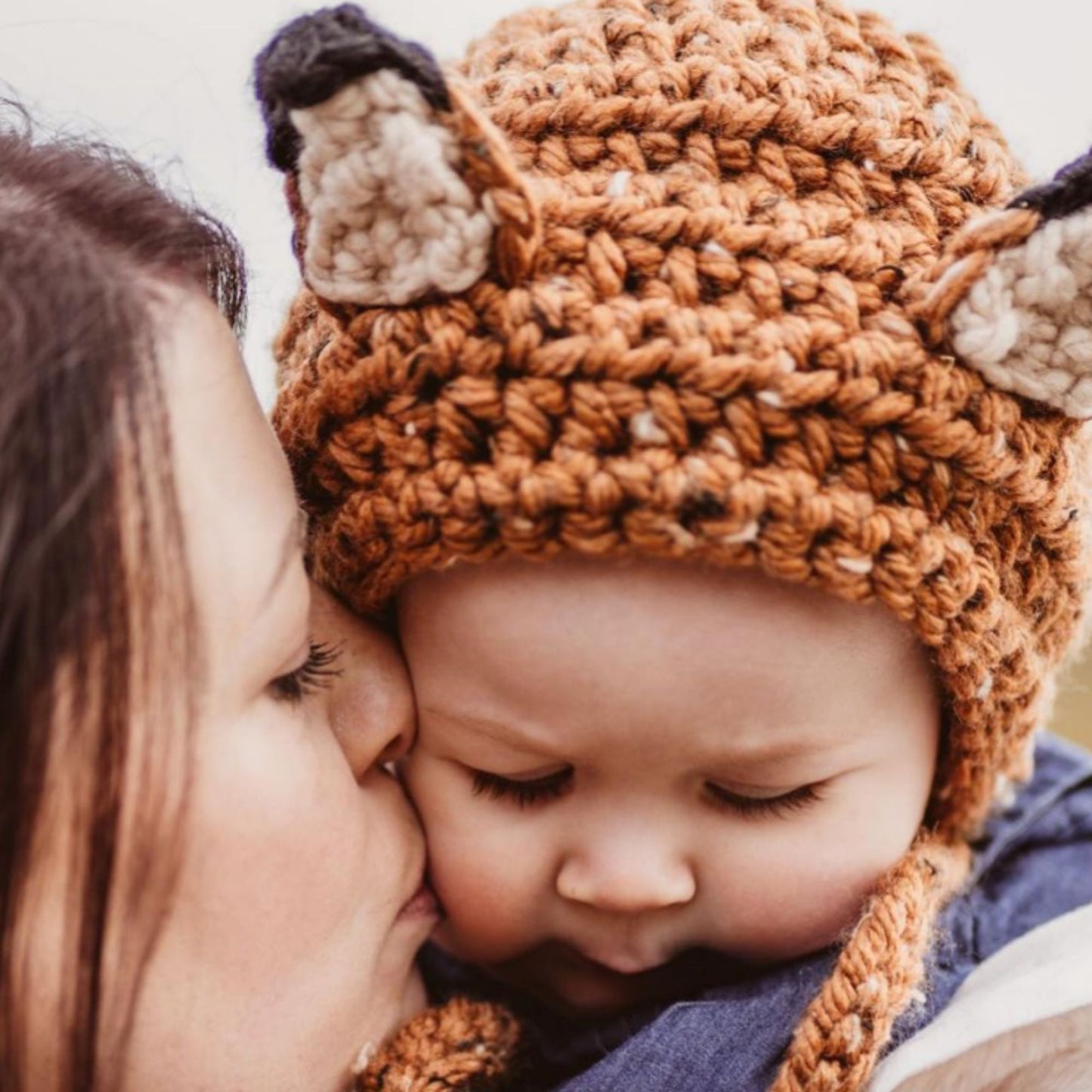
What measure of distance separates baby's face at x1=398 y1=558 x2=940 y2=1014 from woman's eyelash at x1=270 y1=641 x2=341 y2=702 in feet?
0.23

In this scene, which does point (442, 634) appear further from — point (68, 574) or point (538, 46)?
point (538, 46)

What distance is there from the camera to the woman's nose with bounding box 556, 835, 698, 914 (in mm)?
936

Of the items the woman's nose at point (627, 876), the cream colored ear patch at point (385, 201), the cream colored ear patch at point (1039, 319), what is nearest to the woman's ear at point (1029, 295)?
the cream colored ear patch at point (1039, 319)

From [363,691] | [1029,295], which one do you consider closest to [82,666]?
[363,691]

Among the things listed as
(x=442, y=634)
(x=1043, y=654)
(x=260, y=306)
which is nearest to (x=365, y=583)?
(x=442, y=634)

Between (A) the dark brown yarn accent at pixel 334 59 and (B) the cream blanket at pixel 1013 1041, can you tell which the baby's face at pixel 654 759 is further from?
(A) the dark brown yarn accent at pixel 334 59

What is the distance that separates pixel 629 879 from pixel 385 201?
518 mm

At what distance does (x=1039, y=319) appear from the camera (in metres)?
0.83

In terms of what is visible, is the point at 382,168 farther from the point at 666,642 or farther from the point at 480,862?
the point at 480,862

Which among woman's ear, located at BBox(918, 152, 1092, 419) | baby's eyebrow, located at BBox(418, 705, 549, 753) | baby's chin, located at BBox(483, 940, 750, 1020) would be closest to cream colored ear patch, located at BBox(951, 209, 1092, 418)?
woman's ear, located at BBox(918, 152, 1092, 419)

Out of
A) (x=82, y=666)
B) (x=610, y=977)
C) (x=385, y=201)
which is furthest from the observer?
(x=610, y=977)

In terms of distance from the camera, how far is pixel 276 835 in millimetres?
824

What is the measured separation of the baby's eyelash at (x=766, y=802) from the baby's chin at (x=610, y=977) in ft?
0.53

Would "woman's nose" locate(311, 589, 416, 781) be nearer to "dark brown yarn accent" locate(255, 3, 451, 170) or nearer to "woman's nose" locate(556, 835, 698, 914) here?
"woman's nose" locate(556, 835, 698, 914)
